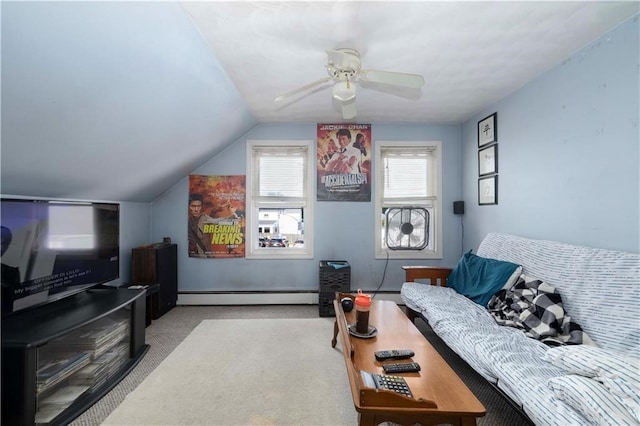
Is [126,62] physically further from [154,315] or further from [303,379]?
[154,315]

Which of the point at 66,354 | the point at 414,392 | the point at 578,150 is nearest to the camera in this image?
the point at 414,392

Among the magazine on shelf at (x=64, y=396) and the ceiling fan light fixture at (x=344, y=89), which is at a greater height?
the ceiling fan light fixture at (x=344, y=89)

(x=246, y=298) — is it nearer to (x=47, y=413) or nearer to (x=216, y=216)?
(x=216, y=216)

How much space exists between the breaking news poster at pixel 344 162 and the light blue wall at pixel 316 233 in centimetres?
12

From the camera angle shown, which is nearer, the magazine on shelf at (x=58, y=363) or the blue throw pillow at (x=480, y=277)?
the magazine on shelf at (x=58, y=363)

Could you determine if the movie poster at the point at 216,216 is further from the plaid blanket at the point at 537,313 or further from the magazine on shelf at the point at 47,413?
the plaid blanket at the point at 537,313

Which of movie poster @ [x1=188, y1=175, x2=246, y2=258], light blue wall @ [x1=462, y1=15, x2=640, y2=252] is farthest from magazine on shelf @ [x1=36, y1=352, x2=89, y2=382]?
light blue wall @ [x1=462, y1=15, x2=640, y2=252]

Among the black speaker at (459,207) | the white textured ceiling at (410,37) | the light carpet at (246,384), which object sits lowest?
the light carpet at (246,384)

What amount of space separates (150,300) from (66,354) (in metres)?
1.13

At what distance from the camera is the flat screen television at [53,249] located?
1438mm

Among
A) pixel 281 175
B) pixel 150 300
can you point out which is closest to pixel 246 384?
pixel 150 300

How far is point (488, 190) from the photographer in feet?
9.07

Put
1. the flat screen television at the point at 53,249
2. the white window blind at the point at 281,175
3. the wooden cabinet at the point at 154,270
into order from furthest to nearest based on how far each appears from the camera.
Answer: the white window blind at the point at 281,175
the wooden cabinet at the point at 154,270
the flat screen television at the point at 53,249

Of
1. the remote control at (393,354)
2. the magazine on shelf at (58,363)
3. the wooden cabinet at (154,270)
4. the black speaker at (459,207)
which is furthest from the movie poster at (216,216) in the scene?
the black speaker at (459,207)
